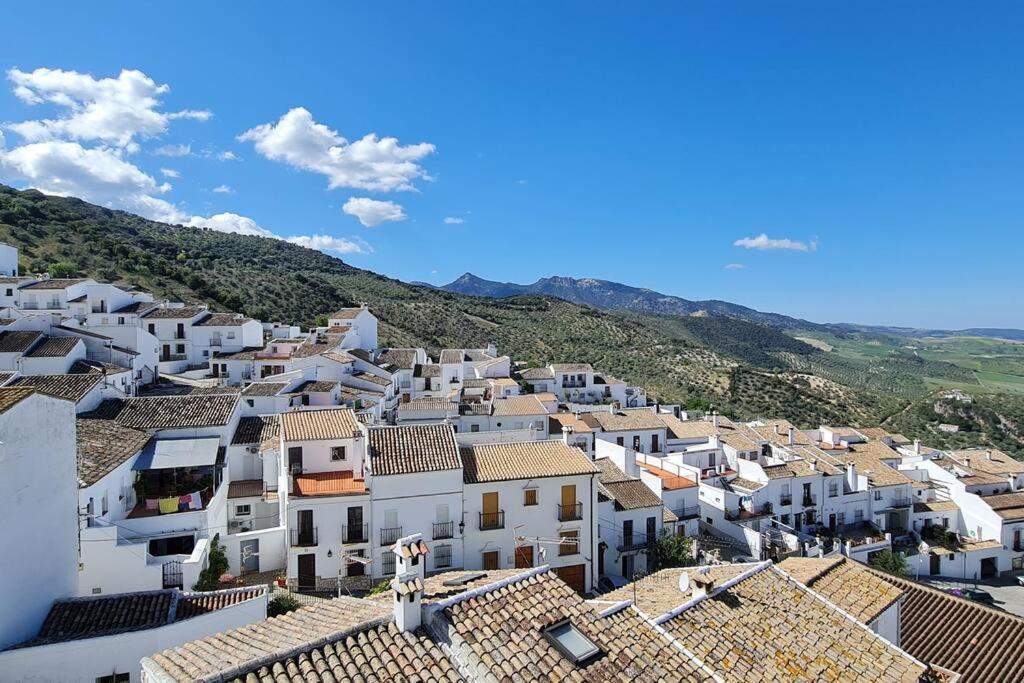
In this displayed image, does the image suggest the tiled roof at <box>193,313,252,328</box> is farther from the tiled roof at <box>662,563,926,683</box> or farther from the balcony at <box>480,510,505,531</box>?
the tiled roof at <box>662,563,926,683</box>

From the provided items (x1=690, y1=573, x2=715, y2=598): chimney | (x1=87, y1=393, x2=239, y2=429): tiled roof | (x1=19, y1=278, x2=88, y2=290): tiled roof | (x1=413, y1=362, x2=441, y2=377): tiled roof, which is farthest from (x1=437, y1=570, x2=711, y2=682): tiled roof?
(x1=19, y1=278, x2=88, y2=290): tiled roof

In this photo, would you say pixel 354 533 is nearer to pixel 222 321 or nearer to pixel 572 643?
pixel 572 643

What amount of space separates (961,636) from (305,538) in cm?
2038

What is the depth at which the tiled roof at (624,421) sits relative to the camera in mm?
41969

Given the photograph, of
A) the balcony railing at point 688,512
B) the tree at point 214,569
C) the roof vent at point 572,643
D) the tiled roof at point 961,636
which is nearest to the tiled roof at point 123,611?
the tree at point 214,569

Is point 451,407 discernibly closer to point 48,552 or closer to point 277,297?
point 48,552

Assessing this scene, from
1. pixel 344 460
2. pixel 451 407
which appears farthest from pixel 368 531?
pixel 451 407

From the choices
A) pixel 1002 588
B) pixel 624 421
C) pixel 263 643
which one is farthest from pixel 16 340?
pixel 1002 588

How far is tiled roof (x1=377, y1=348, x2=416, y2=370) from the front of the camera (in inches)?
2046

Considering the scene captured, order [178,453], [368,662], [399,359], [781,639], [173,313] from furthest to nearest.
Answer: [399,359] → [173,313] → [178,453] → [781,639] → [368,662]

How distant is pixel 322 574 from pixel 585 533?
997 centimetres

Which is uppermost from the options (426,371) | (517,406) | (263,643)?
(426,371)

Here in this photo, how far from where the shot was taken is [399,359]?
53.1 m

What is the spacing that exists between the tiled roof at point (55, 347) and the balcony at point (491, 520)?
29950 mm
